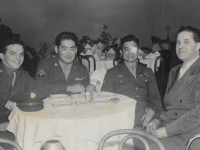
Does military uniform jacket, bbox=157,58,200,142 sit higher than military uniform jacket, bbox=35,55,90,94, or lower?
lower

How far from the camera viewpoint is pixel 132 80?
9.17 feet

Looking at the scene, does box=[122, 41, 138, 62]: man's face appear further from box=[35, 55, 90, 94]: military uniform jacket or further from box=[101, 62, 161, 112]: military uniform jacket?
box=[35, 55, 90, 94]: military uniform jacket

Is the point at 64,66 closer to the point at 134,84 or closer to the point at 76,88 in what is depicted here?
the point at 76,88

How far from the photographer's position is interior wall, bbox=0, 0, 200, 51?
10.0 m

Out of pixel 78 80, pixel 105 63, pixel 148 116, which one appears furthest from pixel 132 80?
pixel 105 63

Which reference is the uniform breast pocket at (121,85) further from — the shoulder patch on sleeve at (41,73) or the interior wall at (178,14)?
the interior wall at (178,14)

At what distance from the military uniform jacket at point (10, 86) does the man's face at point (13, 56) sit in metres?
0.08

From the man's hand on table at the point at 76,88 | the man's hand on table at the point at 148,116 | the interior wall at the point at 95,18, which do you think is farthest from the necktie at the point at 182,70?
the interior wall at the point at 95,18

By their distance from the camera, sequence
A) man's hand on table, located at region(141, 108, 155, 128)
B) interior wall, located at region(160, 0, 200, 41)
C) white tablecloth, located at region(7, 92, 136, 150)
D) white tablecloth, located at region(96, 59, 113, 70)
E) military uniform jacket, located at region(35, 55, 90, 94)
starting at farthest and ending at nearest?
interior wall, located at region(160, 0, 200, 41) → white tablecloth, located at region(96, 59, 113, 70) → military uniform jacket, located at region(35, 55, 90, 94) → man's hand on table, located at region(141, 108, 155, 128) → white tablecloth, located at region(7, 92, 136, 150)

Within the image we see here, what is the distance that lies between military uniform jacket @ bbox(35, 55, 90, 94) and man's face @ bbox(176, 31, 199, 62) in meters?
1.29

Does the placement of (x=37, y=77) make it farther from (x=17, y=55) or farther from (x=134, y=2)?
(x=134, y=2)

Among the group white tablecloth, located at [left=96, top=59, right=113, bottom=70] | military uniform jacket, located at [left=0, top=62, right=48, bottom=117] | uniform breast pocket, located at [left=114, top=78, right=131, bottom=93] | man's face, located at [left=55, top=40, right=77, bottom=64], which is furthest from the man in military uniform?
white tablecloth, located at [left=96, top=59, right=113, bottom=70]

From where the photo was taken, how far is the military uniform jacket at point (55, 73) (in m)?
2.83

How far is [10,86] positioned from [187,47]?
1.72 meters
